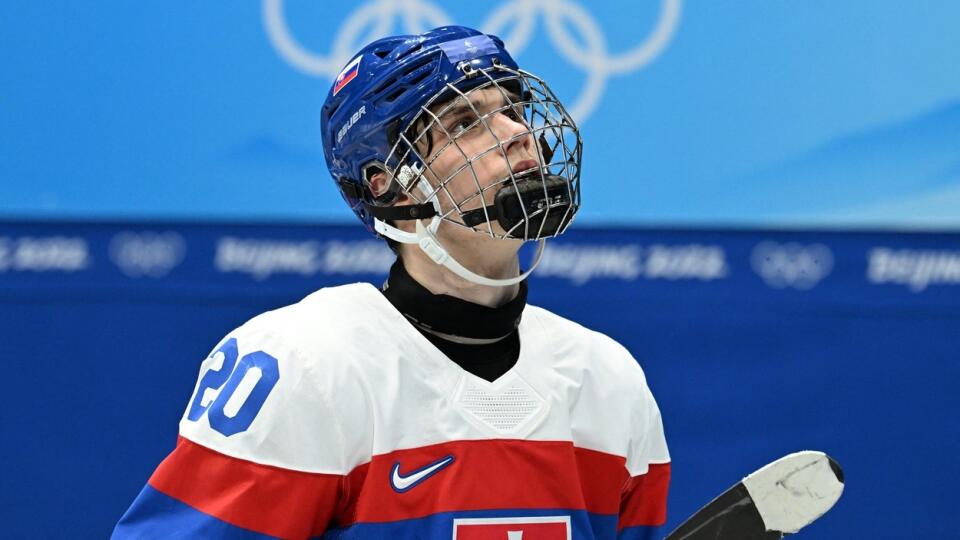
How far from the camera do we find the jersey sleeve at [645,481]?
5.92 ft

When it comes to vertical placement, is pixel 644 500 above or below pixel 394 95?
below

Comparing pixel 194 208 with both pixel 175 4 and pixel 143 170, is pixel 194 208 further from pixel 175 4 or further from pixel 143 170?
pixel 175 4

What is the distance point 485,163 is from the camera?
1640 millimetres

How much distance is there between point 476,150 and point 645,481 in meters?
0.59

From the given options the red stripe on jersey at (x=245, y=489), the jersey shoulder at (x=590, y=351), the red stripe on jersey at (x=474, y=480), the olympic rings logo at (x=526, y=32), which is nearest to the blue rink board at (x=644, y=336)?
the olympic rings logo at (x=526, y=32)

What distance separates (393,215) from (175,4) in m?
1.70

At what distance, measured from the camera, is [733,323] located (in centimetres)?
317

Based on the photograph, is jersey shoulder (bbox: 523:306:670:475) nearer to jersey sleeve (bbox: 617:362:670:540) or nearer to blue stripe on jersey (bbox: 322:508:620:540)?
jersey sleeve (bbox: 617:362:670:540)

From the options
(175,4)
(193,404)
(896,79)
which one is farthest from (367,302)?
(896,79)

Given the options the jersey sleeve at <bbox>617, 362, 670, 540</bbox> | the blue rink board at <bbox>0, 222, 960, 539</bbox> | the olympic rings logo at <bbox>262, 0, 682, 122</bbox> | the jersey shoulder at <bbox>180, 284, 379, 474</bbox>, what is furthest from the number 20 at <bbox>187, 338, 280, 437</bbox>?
the olympic rings logo at <bbox>262, 0, 682, 122</bbox>

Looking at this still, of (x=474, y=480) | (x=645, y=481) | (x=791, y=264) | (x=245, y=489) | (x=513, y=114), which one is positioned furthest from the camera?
(x=791, y=264)

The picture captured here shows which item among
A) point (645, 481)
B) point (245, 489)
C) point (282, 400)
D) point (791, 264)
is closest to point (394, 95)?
point (282, 400)

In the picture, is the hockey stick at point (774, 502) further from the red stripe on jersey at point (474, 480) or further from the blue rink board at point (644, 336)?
the blue rink board at point (644, 336)

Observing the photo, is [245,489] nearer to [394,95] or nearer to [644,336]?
[394,95]
